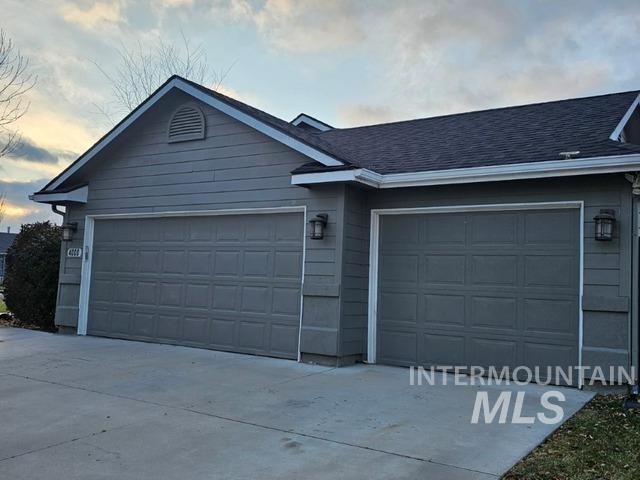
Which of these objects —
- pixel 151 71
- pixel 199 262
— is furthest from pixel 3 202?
pixel 199 262

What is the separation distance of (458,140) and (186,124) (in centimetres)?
457

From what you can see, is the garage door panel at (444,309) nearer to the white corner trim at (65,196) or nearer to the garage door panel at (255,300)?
the garage door panel at (255,300)

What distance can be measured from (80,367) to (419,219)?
5.08 meters

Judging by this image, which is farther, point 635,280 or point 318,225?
point 318,225

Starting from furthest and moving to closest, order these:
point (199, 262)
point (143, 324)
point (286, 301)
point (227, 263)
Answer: point (143, 324)
point (199, 262)
point (227, 263)
point (286, 301)

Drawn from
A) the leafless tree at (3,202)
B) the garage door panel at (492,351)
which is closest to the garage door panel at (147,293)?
the garage door panel at (492,351)

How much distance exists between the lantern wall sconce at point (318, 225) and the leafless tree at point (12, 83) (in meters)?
8.09

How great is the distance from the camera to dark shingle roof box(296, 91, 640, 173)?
7.26 metres

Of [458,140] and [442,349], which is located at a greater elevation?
[458,140]

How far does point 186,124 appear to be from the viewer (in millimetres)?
9539

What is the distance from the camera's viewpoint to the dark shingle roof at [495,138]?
7.26m

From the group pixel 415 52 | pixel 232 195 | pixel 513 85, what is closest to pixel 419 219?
pixel 232 195

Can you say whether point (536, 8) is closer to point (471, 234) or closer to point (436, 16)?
point (436, 16)

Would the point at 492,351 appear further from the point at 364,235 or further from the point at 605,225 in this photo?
the point at 364,235
